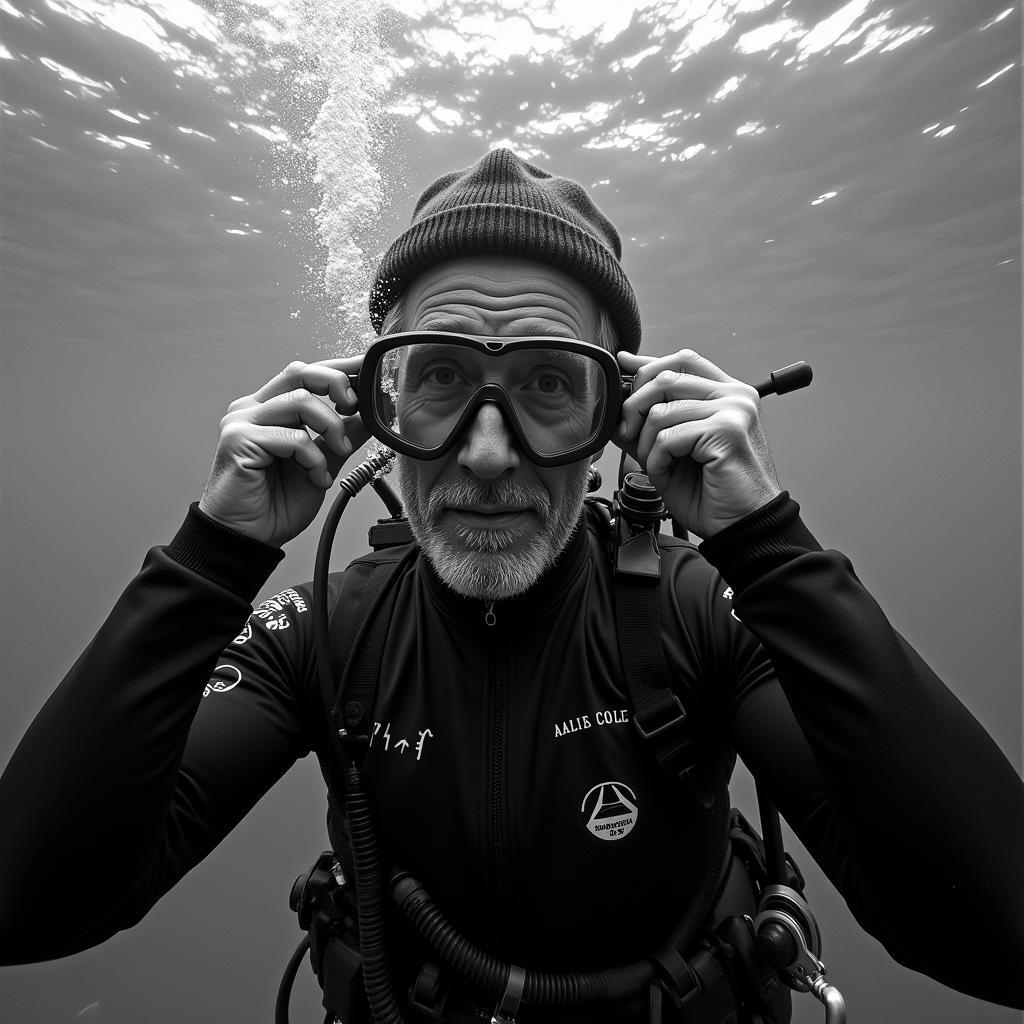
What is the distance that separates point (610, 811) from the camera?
1.75 meters

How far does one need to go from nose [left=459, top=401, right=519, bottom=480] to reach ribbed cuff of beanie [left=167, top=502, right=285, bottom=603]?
1.99 ft

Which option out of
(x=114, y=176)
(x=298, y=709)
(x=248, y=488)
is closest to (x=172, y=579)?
(x=248, y=488)

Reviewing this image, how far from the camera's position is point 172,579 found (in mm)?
1514

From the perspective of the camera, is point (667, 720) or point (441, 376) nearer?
point (667, 720)

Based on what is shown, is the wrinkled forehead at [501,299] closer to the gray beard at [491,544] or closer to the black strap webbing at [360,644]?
the gray beard at [491,544]

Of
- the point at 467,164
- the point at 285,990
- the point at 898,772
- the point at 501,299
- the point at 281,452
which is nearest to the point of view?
the point at 898,772

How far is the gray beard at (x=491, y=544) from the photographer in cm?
178

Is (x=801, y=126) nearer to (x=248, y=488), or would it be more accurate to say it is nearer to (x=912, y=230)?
(x=912, y=230)

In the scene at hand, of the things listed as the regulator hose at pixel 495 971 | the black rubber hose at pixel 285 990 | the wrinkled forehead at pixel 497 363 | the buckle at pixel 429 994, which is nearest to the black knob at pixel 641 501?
the wrinkled forehead at pixel 497 363

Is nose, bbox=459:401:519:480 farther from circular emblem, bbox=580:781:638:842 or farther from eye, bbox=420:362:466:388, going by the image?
circular emblem, bbox=580:781:638:842

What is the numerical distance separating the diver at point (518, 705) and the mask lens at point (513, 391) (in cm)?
1

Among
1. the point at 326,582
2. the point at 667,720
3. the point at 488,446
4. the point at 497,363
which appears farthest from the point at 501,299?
the point at 667,720

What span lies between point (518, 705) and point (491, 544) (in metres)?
0.53

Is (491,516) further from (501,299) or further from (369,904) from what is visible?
(369,904)
